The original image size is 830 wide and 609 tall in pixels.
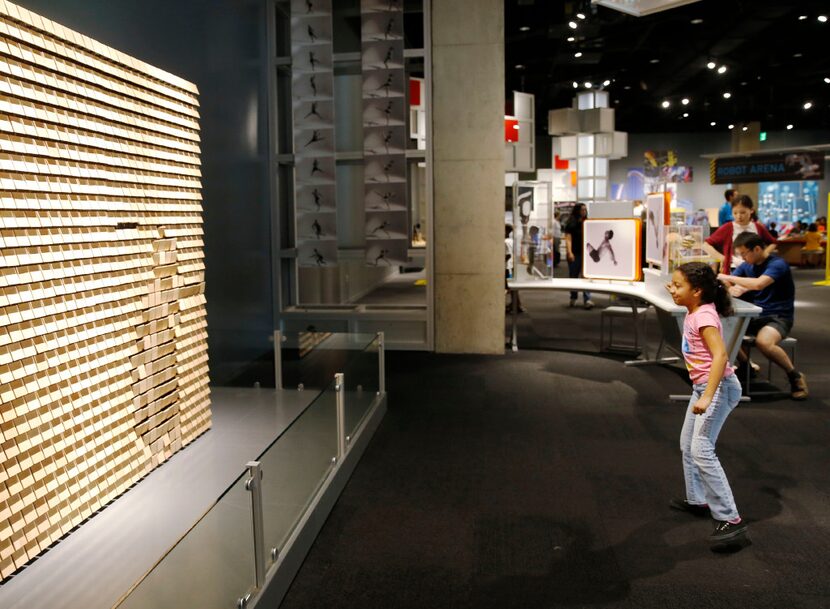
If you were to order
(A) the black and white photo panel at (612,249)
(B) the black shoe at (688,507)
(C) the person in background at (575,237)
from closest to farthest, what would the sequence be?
(B) the black shoe at (688,507)
(A) the black and white photo panel at (612,249)
(C) the person in background at (575,237)

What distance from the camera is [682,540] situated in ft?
11.1

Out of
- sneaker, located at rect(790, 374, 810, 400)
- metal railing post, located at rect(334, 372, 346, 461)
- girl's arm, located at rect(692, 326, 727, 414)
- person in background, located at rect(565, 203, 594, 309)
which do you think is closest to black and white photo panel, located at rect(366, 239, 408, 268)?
person in background, located at rect(565, 203, 594, 309)

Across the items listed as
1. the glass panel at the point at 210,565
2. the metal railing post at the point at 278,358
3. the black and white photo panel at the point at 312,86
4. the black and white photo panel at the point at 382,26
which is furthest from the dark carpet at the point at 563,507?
the black and white photo panel at the point at 382,26

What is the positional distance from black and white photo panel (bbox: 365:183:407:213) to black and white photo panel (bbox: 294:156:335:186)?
43 centimetres

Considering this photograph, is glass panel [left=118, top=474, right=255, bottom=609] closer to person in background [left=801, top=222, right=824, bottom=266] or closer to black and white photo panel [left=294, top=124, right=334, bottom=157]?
black and white photo panel [left=294, top=124, right=334, bottom=157]

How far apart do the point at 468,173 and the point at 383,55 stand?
151 centimetres

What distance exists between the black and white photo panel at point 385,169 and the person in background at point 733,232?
122 inches

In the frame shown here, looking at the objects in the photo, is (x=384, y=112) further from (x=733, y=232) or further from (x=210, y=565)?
(x=210, y=565)

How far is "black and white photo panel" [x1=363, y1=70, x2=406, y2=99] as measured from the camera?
309 inches

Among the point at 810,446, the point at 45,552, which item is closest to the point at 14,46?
the point at 45,552

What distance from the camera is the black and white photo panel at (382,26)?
308 inches

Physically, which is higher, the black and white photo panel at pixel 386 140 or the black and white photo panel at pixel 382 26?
the black and white photo panel at pixel 382 26

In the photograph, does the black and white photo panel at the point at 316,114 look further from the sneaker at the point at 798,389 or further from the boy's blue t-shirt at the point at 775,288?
the sneaker at the point at 798,389

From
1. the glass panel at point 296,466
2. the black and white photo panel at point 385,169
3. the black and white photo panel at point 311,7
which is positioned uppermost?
the black and white photo panel at point 311,7
